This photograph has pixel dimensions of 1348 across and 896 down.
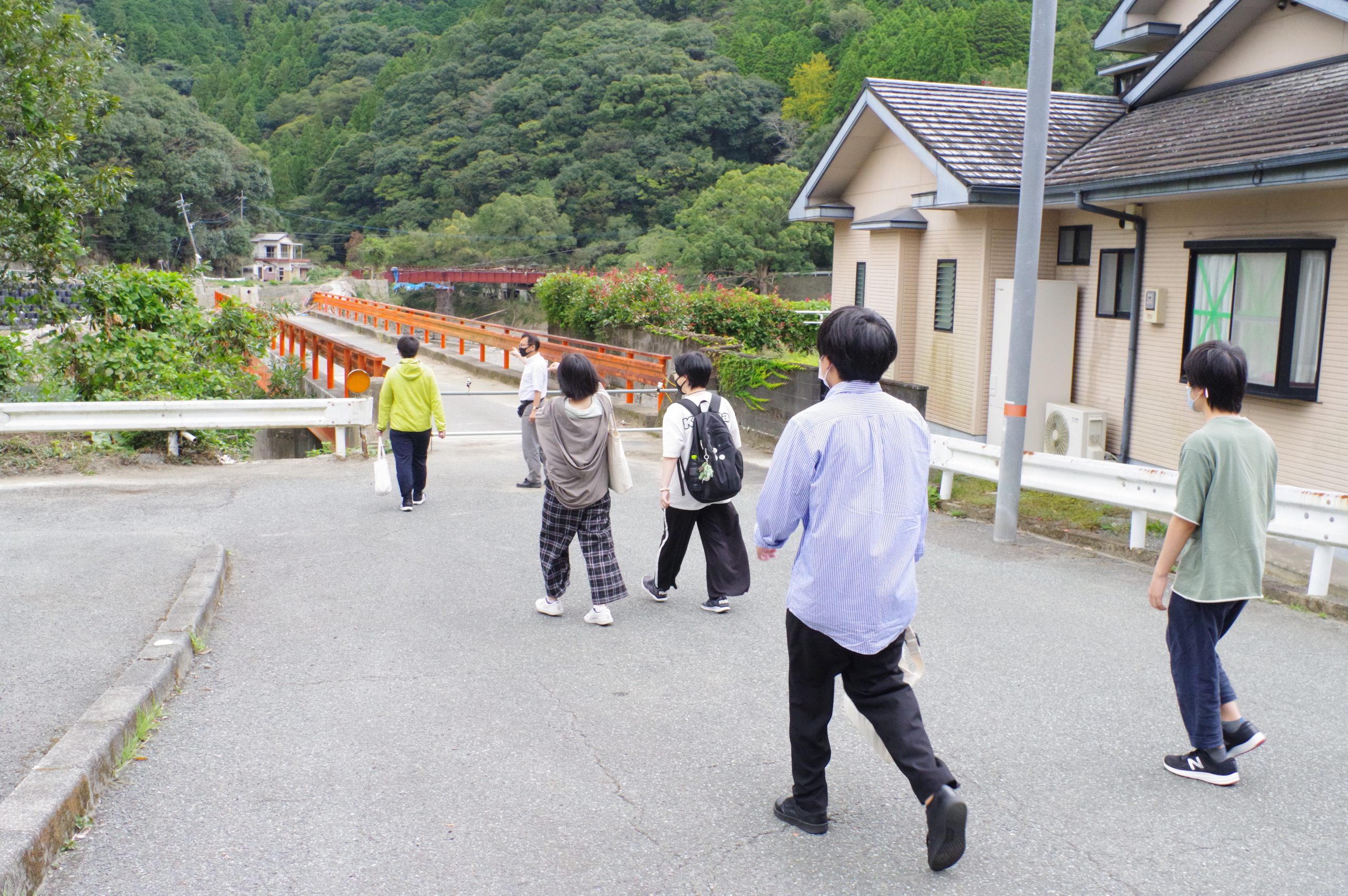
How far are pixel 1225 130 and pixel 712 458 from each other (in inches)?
286

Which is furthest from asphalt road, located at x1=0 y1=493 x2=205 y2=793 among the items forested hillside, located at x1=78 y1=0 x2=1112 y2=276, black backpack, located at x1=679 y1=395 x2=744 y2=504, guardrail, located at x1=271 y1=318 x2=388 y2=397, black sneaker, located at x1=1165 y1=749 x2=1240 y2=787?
forested hillside, located at x1=78 y1=0 x2=1112 y2=276

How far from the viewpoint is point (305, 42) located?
430 feet

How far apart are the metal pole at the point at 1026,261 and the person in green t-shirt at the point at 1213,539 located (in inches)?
174

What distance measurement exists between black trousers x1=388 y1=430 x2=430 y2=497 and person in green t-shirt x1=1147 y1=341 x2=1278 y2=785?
22.9ft

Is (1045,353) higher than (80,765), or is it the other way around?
(1045,353)

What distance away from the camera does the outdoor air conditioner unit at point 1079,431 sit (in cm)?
1197

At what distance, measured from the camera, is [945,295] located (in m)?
14.6

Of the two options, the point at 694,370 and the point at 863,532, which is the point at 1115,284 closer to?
the point at 694,370

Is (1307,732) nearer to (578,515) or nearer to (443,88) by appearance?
(578,515)

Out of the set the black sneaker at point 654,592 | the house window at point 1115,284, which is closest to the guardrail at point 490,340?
the black sneaker at point 654,592

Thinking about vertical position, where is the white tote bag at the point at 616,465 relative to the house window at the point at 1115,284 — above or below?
below

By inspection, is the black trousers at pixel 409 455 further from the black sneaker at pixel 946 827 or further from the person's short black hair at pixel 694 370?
the black sneaker at pixel 946 827

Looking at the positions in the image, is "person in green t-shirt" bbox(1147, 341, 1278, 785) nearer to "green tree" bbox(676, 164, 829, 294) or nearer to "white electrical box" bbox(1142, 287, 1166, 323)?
"white electrical box" bbox(1142, 287, 1166, 323)

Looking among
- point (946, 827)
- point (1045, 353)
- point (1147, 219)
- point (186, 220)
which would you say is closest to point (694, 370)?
point (946, 827)
